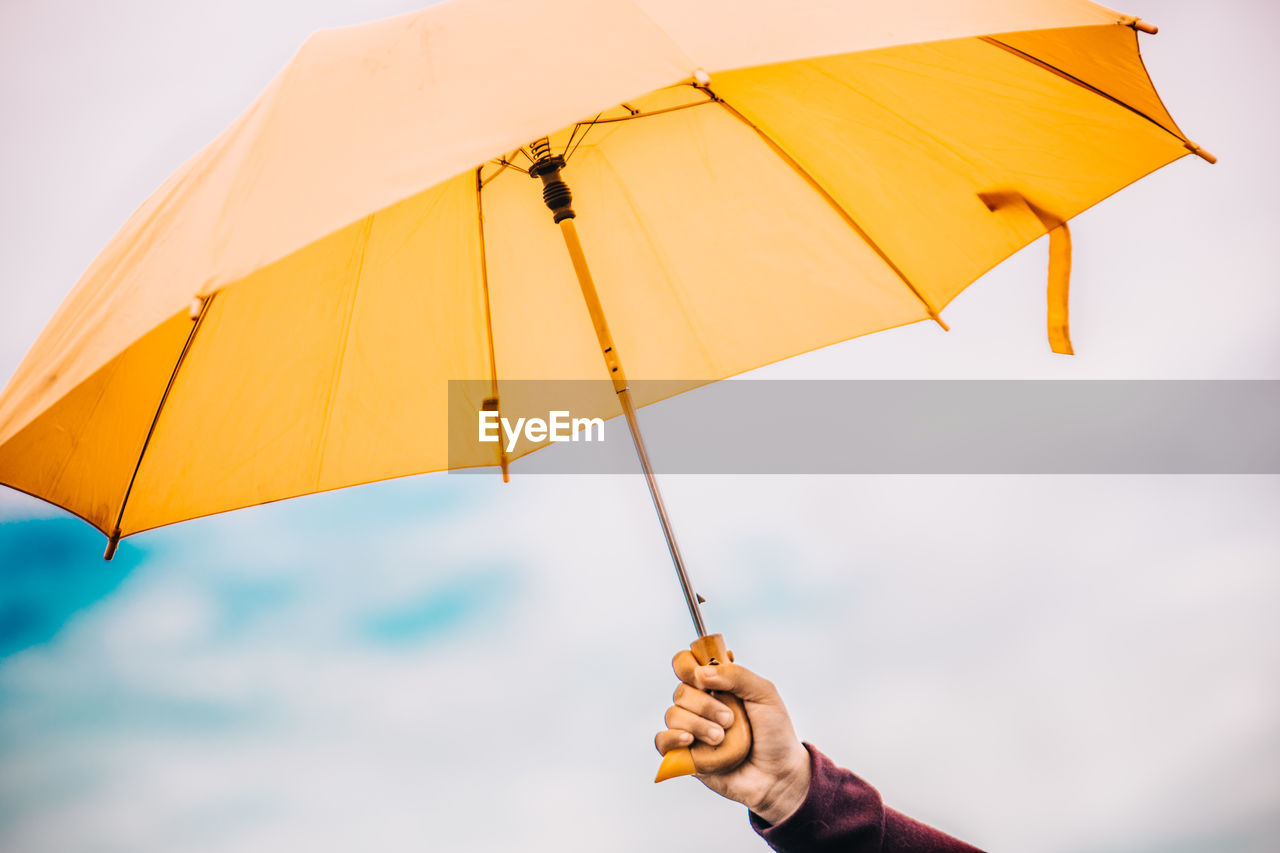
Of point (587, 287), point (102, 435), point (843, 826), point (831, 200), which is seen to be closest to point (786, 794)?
point (843, 826)

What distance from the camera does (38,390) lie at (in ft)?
3.29

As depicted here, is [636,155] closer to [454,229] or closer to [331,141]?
[454,229]

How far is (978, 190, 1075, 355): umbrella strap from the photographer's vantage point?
1651 millimetres

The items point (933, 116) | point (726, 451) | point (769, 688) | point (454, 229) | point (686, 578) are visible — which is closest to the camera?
point (769, 688)

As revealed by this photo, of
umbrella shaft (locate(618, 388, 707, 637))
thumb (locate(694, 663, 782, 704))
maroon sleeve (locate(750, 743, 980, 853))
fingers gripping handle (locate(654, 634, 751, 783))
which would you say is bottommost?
maroon sleeve (locate(750, 743, 980, 853))

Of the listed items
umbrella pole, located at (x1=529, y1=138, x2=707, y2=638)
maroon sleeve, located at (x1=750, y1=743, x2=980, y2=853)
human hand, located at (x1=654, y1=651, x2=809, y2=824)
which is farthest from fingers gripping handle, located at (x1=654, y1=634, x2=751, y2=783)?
umbrella pole, located at (x1=529, y1=138, x2=707, y2=638)

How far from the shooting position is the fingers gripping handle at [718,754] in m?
1.17

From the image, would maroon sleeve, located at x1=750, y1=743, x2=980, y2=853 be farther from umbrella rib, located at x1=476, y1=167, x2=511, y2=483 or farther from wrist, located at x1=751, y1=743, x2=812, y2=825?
umbrella rib, located at x1=476, y1=167, x2=511, y2=483

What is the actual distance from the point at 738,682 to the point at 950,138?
1.31 m

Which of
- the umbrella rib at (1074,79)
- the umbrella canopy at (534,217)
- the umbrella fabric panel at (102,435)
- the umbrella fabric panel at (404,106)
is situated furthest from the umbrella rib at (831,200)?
the umbrella fabric panel at (102,435)

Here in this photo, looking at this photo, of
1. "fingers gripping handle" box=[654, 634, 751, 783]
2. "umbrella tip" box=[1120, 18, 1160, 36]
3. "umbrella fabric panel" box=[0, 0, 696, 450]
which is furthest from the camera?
"umbrella tip" box=[1120, 18, 1160, 36]

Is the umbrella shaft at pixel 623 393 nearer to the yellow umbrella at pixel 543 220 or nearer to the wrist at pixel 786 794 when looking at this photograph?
the yellow umbrella at pixel 543 220

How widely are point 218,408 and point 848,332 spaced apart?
61.9 inches

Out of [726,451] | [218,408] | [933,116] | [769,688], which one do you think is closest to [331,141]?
[218,408]
